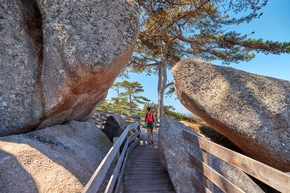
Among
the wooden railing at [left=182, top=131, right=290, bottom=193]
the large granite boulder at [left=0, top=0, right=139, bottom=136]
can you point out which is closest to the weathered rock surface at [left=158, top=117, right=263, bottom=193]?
the wooden railing at [left=182, top=131, right=290, bottom=193]

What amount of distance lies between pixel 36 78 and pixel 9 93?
2.03 feet

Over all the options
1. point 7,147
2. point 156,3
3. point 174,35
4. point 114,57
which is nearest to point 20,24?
point 114,57

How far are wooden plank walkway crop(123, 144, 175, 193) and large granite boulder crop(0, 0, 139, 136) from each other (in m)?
2.55

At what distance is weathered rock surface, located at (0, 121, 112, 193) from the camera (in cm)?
295

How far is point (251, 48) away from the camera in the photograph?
13.1 meters

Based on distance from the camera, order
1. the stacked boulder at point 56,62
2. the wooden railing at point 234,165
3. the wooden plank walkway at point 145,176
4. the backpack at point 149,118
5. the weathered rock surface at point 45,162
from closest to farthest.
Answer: the wooden railing at point 234,165 < the weathered rock surface at point 45,162 < the stacked boulder at point 56,62 < the wooden plank walkway at point 145,176 < the backpack at point 149,118

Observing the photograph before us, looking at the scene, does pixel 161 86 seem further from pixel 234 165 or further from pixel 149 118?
pixel 234 165

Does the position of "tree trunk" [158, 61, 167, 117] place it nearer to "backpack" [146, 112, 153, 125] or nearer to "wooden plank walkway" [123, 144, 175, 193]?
"backpack" [146, 112, 153, 125]

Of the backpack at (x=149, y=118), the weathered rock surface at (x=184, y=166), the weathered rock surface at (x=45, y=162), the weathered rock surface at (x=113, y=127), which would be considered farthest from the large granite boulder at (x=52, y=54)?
the backpack at (x=149, y=118)

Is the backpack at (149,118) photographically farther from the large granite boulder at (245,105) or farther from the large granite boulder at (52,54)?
the large granite boulder at (52,54)

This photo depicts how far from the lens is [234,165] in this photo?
2807 mm

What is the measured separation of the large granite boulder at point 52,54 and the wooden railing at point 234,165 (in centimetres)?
282

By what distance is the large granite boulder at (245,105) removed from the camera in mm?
6262

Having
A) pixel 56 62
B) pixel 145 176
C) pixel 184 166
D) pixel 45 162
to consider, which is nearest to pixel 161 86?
pixel 145 176
